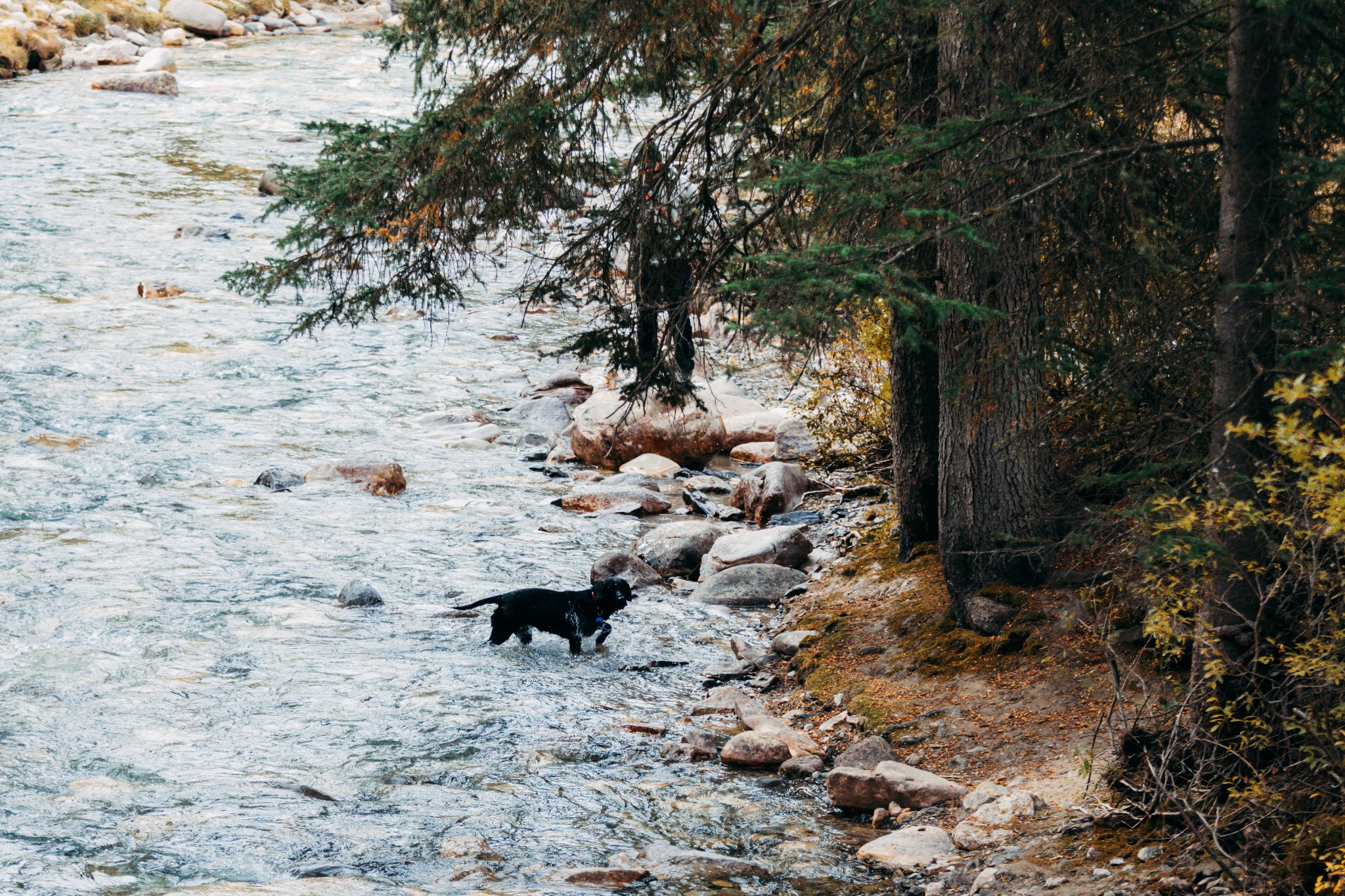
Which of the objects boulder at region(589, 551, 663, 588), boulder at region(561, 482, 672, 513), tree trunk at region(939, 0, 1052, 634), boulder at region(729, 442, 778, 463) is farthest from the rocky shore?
tree trunk at region(939, 0, 1052, 634)

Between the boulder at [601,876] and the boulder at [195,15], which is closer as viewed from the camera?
the boulder at [601,876]

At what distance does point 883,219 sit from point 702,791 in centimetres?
349

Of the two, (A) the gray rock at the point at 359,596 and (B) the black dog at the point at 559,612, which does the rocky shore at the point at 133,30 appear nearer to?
(A) the gray rock at the point at 359,596

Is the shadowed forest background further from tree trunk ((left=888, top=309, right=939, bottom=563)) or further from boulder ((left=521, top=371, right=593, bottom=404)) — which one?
boulder ((left=521, top=371, right=593, bottom=404))

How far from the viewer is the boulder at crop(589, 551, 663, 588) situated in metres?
10.8

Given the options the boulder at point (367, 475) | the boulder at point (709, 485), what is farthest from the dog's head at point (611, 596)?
the boulder at point (367, 475)

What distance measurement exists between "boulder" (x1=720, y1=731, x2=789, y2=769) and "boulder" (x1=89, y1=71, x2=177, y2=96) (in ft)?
93.3

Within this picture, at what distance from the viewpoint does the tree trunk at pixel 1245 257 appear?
5.13 meters

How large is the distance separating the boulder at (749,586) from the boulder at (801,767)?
311cm

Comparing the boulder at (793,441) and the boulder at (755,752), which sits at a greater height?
the boulder at (793,441)

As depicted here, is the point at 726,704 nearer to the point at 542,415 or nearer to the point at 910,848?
the point at 910,848

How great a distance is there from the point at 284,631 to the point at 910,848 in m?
5.45

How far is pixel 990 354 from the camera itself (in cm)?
684

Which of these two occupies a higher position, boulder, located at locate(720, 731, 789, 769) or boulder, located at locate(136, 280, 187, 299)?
boulder, located at locate(136, 280, 187, 299)
